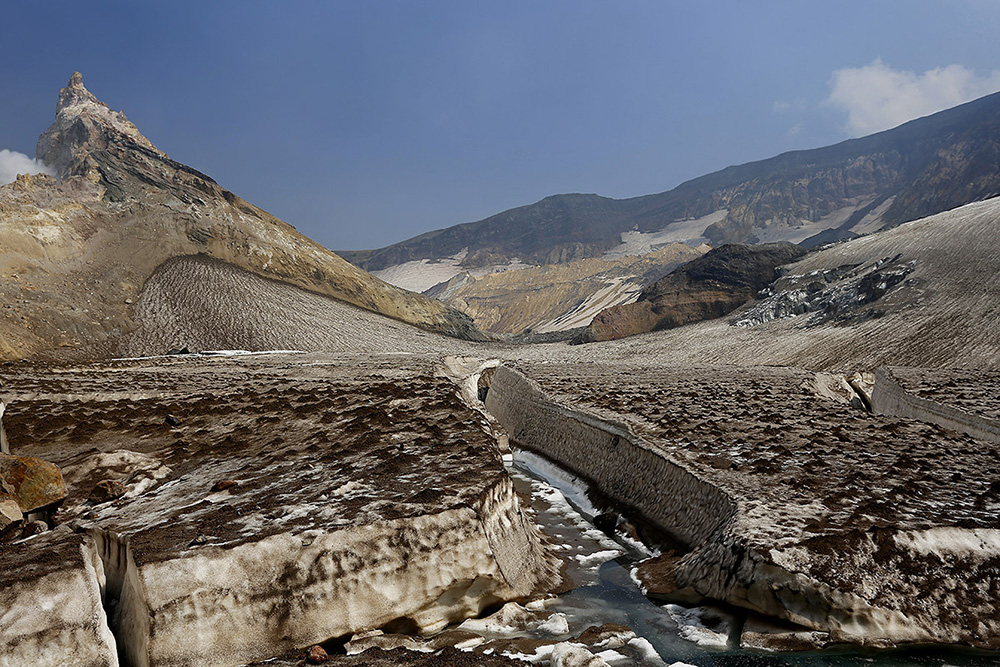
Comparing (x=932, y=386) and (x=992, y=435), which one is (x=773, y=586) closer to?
(x=992, y=435)

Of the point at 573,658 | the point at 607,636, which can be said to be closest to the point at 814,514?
the point at 607,636

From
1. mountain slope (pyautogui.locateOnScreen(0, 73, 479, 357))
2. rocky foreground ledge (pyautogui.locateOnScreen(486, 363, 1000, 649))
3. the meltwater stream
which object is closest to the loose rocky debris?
rocky foreground ledge (pyautogui.locateOnScreen(486, 363, 1000, 649))

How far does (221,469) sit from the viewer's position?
8.30 meters

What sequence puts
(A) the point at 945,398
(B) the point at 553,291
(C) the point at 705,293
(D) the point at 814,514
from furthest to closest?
(B) the point at 553,291, (C) the point at 705,293, (A) the point at 945,398, (D) the point at 814,514

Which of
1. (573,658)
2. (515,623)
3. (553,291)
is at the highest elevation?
(553,291)

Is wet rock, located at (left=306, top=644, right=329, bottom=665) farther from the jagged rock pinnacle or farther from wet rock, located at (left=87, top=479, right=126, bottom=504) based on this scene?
the jagged rock pinnacle

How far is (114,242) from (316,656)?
164 ft

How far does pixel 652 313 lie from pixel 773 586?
182ft

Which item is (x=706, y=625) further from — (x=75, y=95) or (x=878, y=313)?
(x=75, y=95)

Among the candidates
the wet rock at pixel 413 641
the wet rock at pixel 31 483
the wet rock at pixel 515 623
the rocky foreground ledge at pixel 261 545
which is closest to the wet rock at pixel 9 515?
the wet rock at pixel 31 483

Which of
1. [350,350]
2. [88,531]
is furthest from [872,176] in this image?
[88,531]

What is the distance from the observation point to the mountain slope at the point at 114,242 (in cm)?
3516

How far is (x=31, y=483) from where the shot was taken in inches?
276

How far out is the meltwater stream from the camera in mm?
5070
